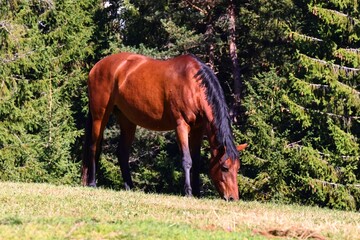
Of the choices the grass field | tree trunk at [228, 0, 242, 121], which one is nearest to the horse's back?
the grass field

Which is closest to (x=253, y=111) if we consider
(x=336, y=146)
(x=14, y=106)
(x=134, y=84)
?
(x=336, y=146)

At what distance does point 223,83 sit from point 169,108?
16.2m

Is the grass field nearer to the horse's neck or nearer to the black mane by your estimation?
the black mane

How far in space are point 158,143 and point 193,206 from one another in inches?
718

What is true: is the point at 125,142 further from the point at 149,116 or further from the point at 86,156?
the point at 149,116

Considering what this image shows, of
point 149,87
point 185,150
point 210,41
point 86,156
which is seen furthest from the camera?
point 210,41

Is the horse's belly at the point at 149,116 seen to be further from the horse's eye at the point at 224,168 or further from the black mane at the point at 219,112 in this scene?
the horse's eye at the point at 224,168

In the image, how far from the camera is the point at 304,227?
7.09m

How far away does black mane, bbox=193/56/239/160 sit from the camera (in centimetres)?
1111

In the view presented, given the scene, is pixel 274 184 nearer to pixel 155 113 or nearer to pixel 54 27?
pixel 155 113

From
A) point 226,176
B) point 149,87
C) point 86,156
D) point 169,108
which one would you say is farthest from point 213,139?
point 86,156

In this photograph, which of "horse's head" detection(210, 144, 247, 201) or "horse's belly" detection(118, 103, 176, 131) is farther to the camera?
"horse's belly" detection(118, 103, 176, 131)

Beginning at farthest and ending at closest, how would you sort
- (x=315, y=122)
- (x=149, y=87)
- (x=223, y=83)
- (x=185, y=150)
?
(x=223, y=83) < (x=315, y=122) < (x=149, y=87) < (x=185, y=150)

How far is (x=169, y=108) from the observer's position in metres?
12.0
